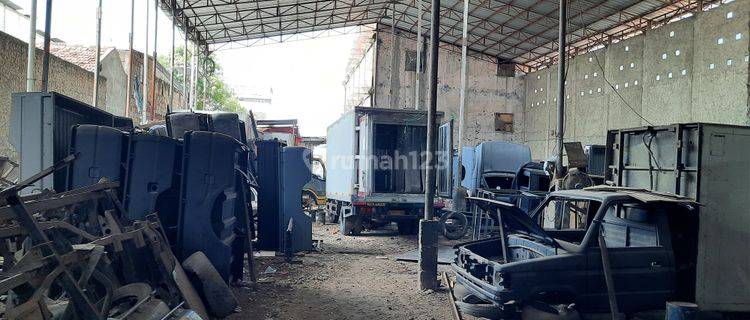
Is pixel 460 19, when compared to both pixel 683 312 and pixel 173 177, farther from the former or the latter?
pixel 683 312

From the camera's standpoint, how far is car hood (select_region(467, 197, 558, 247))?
515cm

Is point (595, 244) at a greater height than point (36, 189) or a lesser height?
lesser

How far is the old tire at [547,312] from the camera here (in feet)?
15.5

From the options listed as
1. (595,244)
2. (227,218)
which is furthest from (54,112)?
(595,244)

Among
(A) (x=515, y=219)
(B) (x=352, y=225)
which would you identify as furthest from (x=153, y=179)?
(B) (x=352, y=225)

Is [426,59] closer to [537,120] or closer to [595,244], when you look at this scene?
[537,120]

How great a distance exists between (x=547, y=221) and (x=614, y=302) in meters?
5.35

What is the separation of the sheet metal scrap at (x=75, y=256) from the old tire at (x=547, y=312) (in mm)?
2991

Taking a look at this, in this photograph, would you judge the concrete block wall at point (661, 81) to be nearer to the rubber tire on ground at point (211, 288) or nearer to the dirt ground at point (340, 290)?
the dirt ground at point (340, 290)

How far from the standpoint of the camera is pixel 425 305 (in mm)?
6281

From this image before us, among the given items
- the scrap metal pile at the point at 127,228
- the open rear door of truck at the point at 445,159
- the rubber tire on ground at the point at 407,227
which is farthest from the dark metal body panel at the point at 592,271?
the rubber tire on ground at the point at 407,227

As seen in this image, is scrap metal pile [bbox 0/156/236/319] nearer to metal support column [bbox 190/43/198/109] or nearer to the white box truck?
the white box truck

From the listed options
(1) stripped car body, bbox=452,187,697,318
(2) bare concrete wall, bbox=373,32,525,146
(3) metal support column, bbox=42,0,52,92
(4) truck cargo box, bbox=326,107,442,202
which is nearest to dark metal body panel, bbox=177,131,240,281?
(1) stripped car body, bbox=452,187,697,318

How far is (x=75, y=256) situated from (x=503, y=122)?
2717cm
